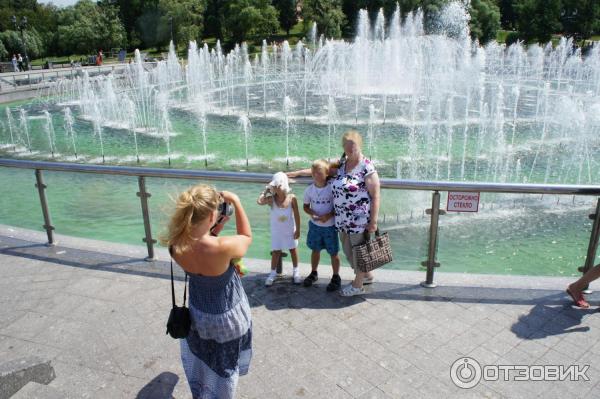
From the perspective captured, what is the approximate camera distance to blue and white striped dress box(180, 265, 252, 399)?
120 inches

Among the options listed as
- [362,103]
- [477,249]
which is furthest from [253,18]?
[477,249]

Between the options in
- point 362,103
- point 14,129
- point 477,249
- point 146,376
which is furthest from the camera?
point 362,103

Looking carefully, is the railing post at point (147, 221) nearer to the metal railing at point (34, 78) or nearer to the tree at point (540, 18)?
the metal railing at point (34, 78)

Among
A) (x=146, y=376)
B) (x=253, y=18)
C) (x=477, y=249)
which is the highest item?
(x=253, y=18)

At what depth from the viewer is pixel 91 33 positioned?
6438cm

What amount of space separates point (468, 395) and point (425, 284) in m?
1.68

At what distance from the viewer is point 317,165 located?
4652 millimetres

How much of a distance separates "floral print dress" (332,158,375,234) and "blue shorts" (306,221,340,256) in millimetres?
238

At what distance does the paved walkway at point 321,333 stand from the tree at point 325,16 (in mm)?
67195

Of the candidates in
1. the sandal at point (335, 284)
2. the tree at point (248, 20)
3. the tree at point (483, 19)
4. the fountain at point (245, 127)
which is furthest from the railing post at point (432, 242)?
the tree at point (248, 20)

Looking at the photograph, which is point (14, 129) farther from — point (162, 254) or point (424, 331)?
point (424, 331)

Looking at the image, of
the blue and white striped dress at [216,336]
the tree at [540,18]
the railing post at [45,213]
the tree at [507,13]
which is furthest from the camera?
the tree at [507,13]

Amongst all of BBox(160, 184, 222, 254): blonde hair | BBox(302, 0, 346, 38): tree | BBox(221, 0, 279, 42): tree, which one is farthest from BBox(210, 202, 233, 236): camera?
BBox(221, 0, 279, 42): tree

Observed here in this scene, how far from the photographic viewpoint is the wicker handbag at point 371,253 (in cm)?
457
